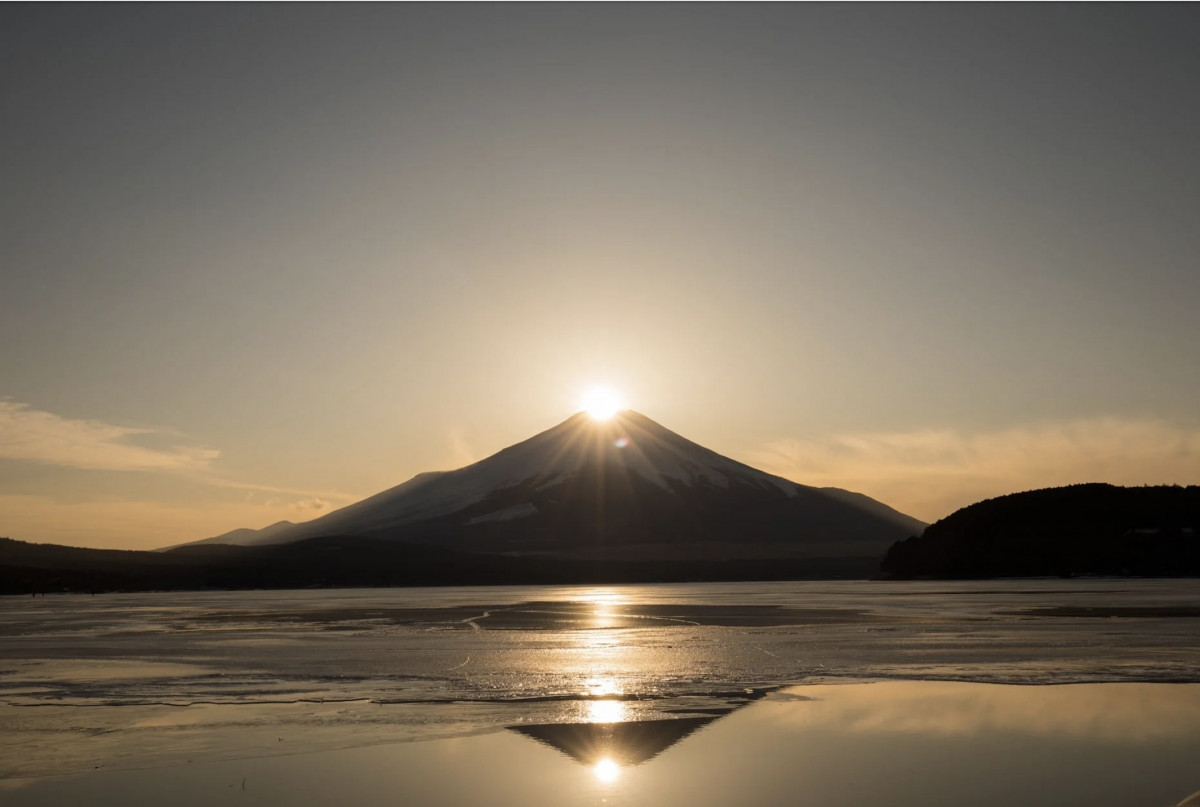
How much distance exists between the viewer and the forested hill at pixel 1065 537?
14888cm

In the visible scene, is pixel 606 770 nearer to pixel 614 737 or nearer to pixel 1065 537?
pixel 614 737

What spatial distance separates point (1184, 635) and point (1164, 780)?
81.8ft

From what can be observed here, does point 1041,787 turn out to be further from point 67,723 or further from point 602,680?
point 67,723

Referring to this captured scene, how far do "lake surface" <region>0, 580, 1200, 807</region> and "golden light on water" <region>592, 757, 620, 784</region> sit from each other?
7 cm

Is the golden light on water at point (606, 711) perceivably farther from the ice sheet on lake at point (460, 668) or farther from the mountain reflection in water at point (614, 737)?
the mountain reflection in water at point (614, 737)

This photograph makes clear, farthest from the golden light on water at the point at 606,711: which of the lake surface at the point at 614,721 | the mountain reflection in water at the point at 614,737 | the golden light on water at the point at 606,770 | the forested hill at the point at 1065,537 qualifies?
the forested hill at the point at 1065,537

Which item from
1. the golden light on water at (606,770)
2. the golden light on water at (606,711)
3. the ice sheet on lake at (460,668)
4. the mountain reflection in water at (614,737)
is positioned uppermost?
the ice sheet on lake at (460,668)

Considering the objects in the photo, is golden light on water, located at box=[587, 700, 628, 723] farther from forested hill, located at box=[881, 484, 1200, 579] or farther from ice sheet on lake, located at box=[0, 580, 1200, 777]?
forested hill, located at box=[881, 484, 1200, 579]

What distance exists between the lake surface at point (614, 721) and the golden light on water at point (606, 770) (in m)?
0.07

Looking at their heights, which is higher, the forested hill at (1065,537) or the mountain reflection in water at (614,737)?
the forested hill at (1065,537)

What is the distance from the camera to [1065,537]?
157250 mm

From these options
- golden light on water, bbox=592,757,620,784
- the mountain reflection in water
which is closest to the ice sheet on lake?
the mountain reflection in water

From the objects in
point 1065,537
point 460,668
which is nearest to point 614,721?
point 460,668

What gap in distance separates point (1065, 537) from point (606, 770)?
15728 centimetres
